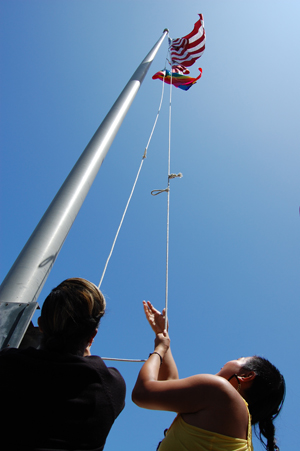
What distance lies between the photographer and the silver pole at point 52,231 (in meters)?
2.14

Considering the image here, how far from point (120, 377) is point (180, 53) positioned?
36.0 feet

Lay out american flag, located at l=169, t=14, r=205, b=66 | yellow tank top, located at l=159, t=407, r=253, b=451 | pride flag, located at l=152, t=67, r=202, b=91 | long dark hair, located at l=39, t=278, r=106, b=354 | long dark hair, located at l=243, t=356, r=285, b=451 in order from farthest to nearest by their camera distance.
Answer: pride flag, located at l=152, t=67, r=202, b=91, american flag, located at l=169, t=14, r=205, b=66, long dark hair, located at l=243, t=356, r=285, b=451, yellow tank top, located at l=159, t=407, r=253, b=451, long dark hair, located at l=39, t=278, r=106, b=354

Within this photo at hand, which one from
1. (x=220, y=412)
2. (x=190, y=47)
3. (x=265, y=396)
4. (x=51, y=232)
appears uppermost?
(x=190, y=47)

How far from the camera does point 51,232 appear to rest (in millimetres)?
2539

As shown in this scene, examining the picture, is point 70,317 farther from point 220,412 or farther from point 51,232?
point 51,232

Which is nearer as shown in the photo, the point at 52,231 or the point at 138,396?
the point at 138,396

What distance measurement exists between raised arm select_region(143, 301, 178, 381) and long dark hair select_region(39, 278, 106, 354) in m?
0.83

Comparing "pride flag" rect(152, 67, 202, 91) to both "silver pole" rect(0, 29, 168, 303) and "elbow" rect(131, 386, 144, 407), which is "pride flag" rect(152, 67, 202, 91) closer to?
"silver pole" rect(0, 29, 168, 303)

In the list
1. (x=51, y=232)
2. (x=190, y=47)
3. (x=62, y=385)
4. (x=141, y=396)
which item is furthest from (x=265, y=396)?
(x=190, y=47)

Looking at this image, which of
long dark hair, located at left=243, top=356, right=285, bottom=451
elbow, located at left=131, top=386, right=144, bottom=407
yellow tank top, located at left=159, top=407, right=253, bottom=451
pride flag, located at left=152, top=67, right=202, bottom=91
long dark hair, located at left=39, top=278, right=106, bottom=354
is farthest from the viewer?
pride flag, located at left=152, top=67, right=202, bottom=91

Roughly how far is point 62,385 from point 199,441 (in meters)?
0.89

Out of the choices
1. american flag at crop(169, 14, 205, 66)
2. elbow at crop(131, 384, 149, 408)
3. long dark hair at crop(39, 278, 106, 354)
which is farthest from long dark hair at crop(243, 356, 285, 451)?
american flag at crop(169, 14, 205, 66)

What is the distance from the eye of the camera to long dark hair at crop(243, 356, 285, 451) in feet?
6.88

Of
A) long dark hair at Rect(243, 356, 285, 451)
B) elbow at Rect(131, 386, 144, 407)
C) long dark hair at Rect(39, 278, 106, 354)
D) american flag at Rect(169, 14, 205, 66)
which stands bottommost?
long dark hair at Rect(243, 356, 285, 451)
